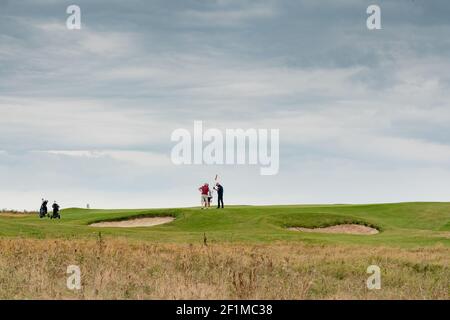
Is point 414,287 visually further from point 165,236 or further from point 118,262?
point 165,236

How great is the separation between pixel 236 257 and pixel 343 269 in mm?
3963

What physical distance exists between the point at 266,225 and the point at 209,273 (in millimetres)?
31195

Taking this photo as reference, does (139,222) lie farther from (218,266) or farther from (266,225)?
(218,266)

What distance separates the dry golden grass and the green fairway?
8.26 metres

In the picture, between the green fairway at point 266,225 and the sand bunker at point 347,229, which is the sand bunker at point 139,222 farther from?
the sand bunker at point 347,229

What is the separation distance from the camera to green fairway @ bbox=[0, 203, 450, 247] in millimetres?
39031

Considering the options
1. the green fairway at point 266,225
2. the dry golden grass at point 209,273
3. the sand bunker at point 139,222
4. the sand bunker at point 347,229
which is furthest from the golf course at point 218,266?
the sand bunker at point 139,222

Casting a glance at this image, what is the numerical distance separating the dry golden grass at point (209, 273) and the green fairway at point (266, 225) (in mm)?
8257

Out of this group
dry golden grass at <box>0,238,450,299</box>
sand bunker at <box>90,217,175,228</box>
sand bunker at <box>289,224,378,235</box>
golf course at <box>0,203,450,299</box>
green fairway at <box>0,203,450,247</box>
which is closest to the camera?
dry golden grass at <box>0,238,450,299</box>

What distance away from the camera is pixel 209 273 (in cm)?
1952

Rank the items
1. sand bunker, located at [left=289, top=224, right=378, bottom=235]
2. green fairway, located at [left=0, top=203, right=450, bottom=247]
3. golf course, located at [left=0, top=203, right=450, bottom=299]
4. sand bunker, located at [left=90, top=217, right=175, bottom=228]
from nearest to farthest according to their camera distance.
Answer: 1. golf course, located at [left=0, top=203, right=450, bottom=299]
2. green fairway, located at [left=0, top=203, right=450, bottom=247]
3. sand bunker, located at [left=289, top=224, right=378, bottom=235]
4. sand bunker, located at [left=90, top=217, right=175, bottom=228]

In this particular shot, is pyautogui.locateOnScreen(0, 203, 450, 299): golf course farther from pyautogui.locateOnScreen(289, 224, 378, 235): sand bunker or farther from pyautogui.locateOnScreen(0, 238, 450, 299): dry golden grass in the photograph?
pyautogui.locateOnScreen(289, 224, 378, 235): sand bunker

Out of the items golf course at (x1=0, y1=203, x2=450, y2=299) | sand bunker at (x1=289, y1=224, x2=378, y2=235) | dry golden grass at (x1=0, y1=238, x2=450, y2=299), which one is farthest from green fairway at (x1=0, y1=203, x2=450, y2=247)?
dry golden grass at (x1=0, y1=238, x2=450, y2=299)

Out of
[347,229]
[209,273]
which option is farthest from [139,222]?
[209,273]
